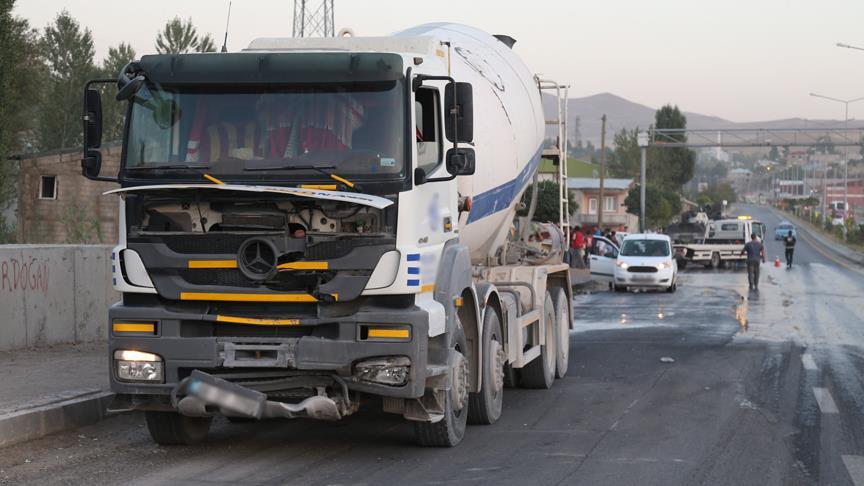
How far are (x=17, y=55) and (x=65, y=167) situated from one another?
16.0 metres

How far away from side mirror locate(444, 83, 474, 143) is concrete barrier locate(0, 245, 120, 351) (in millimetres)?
7320

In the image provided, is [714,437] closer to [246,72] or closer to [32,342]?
[246,72]

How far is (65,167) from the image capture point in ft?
132

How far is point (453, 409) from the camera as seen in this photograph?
906 centimetres

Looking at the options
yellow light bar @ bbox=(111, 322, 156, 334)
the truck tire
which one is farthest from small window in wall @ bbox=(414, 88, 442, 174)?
the truck tire

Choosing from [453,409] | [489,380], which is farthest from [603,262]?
[453,409]

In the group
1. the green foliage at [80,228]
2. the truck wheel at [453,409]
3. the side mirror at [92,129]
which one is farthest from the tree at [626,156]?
the side mirror at [92,129]

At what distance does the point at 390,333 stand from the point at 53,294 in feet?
26.6

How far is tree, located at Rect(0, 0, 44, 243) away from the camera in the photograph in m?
22.8

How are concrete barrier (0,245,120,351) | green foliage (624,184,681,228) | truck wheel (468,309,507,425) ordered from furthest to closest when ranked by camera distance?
green foliage (624,184,681,228)
concrete barrier (0,245,120,351)
truck wheel (468,309,507,425)

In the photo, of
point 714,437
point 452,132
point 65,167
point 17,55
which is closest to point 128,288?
point 452,132

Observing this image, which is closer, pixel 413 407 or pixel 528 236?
pixel 413 407

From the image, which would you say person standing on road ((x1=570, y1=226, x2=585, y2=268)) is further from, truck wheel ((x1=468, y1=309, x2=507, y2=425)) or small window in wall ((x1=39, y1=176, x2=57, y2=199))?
truck wheel ((x1=468, y1=309, x2=507, y2=425))

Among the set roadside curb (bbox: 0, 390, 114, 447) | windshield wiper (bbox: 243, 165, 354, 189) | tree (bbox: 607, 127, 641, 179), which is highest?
tree (bbox: 607, 127, 641, 179)
